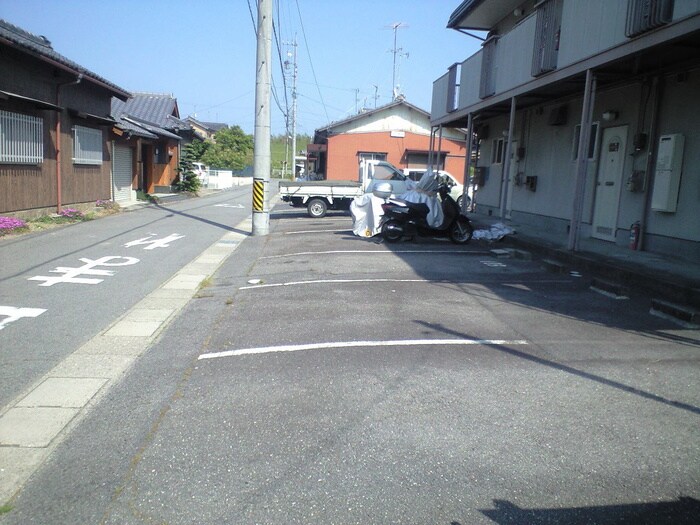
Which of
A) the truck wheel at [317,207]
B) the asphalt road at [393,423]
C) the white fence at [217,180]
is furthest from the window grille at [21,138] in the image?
the white fence at [217,180]

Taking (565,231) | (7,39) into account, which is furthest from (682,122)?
(7,39)

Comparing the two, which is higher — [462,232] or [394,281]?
[462,232]

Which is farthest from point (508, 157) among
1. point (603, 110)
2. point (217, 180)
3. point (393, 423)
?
point (217, 180)

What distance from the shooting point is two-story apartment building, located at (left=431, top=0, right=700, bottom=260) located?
8.95m

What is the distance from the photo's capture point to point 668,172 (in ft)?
31.8

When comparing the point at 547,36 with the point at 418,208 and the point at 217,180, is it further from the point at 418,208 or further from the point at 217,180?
the point at 217,180

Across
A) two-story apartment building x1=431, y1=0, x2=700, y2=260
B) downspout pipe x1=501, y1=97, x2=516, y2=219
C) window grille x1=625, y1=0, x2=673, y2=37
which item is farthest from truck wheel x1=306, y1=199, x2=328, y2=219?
window grille x1=625, y1=0, x2=673, y2=37

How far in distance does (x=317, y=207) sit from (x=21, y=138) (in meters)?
9.57

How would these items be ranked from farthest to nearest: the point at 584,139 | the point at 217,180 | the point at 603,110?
the point at 217,180, the point at 603,110, the point at 584,139

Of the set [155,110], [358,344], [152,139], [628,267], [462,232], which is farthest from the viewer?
[155,110]

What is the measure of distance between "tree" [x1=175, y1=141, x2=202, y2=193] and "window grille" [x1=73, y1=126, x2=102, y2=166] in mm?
13138

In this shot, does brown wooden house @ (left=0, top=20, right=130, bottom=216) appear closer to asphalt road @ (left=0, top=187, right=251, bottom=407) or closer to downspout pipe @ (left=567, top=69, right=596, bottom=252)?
asphalt road @ (left=0, top=187, right=251, bottom=407)

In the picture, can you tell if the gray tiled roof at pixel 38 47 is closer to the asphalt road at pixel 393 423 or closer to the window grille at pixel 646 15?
the asphalt road at pixel 393 423

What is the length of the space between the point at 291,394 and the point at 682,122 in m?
8.69
